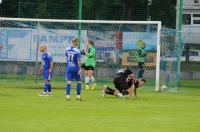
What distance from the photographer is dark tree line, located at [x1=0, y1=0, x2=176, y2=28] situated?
3728 centimetres

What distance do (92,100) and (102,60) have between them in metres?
9.51

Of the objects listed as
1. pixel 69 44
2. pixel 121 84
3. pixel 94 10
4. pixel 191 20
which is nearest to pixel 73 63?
pixel 121 84

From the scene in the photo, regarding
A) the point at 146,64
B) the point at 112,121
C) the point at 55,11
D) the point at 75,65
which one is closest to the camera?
the point at 112,121

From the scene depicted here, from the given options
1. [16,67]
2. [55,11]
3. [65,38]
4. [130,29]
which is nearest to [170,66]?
[130,29]

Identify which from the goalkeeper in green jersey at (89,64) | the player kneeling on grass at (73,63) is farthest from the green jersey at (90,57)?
the player kneeling on grass at (73,63)

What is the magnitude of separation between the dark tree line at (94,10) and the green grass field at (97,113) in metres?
11.3

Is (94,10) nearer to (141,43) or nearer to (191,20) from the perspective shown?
(141,43)

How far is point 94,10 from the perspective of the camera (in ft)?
124

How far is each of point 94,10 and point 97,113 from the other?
66.6 ft

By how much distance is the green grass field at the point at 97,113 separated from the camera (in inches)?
589

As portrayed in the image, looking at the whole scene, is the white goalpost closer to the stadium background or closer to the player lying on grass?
the stadium background

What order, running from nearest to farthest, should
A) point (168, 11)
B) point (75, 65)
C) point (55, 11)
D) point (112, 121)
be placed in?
point (112, 121) < point (75, 65) < point (55, 11) < point (168, 11)

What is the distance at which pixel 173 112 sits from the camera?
18.9 meters

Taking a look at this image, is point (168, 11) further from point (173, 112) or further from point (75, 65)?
point (173, 112)
